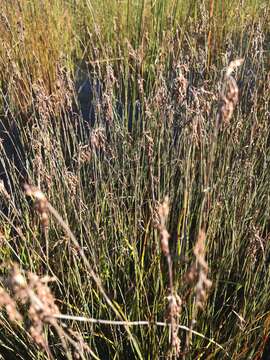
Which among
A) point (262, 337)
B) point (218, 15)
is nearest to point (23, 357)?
point (262, 337)

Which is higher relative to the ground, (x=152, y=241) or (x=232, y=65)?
(x=232, y=65)

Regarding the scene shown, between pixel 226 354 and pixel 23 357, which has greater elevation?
pixel 226 354

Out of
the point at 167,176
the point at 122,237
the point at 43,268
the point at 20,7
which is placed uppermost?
the point at 20,7

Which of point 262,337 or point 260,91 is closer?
point 262,337

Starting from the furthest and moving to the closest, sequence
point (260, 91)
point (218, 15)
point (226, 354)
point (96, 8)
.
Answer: point (96, 8) < point (218, 15) < point (260, 91) < point (226, 354)

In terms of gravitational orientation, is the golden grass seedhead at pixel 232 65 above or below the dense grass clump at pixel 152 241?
above

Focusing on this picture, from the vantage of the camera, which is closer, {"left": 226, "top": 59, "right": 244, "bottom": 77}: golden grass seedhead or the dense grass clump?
{"left": 226, "top": 59, "right": 244, "bottom": 77}: golden grass seedhead

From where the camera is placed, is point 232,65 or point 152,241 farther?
point 152,241

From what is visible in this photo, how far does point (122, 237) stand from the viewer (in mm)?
1671

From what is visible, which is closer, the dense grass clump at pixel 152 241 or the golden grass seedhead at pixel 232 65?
the golden grass seedhead at pixel 232 65

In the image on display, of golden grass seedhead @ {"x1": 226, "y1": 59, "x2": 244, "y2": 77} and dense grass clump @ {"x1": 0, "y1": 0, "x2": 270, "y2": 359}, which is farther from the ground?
golden grass seedhead @ {"x1": 226, "y1": 59, "x2": 244, "y2": 77}

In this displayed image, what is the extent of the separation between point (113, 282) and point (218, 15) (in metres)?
2.12

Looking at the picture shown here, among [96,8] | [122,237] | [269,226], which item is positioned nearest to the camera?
[122,237]

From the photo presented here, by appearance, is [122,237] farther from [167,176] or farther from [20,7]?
[20,7]
